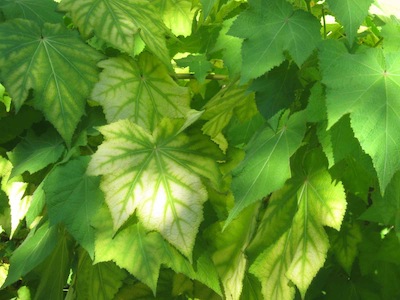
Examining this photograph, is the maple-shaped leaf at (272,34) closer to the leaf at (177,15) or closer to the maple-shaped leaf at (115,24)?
the maple-shaped leaf at (115,24)

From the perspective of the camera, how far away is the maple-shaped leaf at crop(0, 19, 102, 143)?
43.1 inches

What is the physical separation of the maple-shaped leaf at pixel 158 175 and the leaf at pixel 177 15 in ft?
1.30

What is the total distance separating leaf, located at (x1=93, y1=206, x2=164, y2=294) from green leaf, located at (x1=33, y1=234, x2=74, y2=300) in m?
0.19

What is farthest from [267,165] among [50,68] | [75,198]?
[50,68]

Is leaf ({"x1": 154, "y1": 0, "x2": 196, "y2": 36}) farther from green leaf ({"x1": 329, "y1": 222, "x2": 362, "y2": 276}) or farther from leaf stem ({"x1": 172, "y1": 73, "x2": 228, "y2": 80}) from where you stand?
green leaf ({"x1": 329, "y1": 222, "x2": 362, "y2": 276})

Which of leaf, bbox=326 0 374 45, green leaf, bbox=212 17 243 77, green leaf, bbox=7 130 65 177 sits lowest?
green leaf, bbox=7 130 65 177

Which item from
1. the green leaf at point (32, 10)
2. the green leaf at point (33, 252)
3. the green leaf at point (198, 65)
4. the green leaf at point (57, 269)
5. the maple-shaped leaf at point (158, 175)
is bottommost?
the green leaf at point (57, 269)

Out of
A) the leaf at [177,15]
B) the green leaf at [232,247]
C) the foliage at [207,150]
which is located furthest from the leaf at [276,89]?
the leaf at [177,15]

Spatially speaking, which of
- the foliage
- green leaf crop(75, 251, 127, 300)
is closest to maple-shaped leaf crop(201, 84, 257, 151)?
the foliage

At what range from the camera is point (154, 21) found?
1.24m

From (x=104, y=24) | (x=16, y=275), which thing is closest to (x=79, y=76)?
(x=104, y=24)

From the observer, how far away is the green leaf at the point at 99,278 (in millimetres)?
1173

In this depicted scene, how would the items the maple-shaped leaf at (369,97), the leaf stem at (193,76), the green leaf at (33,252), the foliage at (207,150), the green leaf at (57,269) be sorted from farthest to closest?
1. the leaf stem at (193,76)
2. the green leaf at (57,269)
3. the green leaf at (33,252)
4. the foliage at (207,150)
5. the maple-shaped leaf at (369,97)

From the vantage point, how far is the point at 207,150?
1090 mm
